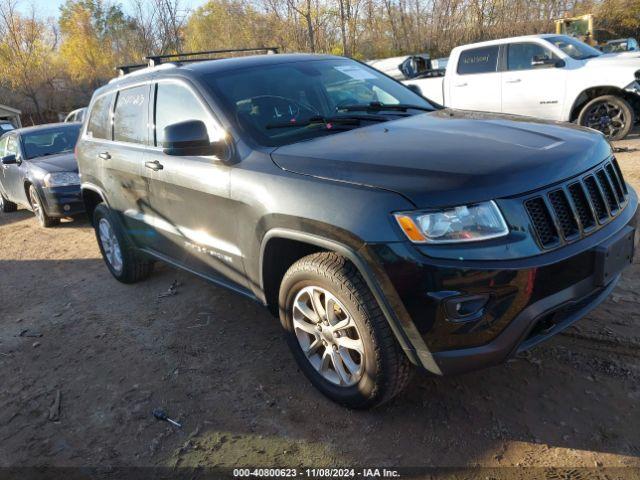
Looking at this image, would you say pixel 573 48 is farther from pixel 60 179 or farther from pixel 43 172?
pixel 43 172

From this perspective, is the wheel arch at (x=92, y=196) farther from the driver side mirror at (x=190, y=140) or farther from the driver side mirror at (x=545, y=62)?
the driver side mirror at (x=545, y=62)

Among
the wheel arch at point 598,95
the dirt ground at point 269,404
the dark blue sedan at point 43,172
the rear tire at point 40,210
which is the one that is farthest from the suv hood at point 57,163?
the wheel arch at point 598,95

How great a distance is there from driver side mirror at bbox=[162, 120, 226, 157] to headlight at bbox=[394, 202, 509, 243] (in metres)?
1.42

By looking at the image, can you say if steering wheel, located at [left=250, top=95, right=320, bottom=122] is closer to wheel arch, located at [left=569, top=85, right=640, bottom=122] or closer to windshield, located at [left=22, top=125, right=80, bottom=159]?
windshield, located at [left=22, top=125, right=80, bottom=159]

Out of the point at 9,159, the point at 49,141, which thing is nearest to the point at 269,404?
the point at 9,159

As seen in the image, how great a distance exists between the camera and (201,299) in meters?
4.64

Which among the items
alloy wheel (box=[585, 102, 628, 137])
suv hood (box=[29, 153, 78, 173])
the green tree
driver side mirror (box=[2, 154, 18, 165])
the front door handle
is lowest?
alloy wheel (box=[585, 102, 628, 137])

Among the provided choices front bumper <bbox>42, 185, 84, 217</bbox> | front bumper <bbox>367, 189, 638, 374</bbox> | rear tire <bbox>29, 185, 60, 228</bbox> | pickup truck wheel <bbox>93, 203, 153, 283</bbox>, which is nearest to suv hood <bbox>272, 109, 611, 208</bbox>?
front bumper <bbox>367, 189, 638, 374</bbox>

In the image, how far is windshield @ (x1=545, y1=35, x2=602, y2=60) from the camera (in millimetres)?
9219

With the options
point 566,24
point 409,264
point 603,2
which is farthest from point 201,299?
point 603,2

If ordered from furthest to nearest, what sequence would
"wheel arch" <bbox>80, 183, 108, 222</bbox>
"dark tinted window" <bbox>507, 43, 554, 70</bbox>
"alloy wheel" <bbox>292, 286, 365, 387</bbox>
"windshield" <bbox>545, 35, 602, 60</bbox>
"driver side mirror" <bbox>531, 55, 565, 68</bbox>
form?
"dark tinted window" <bbox>507, 43, 554, 70</bbox>
"windshield" <bbox>545, 35, 602, 60</bbox>
"driver side mirror" <bbox>531, 55, 565, 68</bbox>
"wheel arch" <bbox>80, 183, 108, 222</bbox>
"alloy wheel" <bbox>292, 286, 365, 387</bbox>

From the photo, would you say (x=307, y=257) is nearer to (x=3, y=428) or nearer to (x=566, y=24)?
(x=3, y=428)

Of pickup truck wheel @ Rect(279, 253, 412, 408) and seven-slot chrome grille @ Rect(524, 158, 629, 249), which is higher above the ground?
seven-slot chrome grille @ Rect(524, 158, 629, 249)

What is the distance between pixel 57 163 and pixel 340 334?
23.1ft
